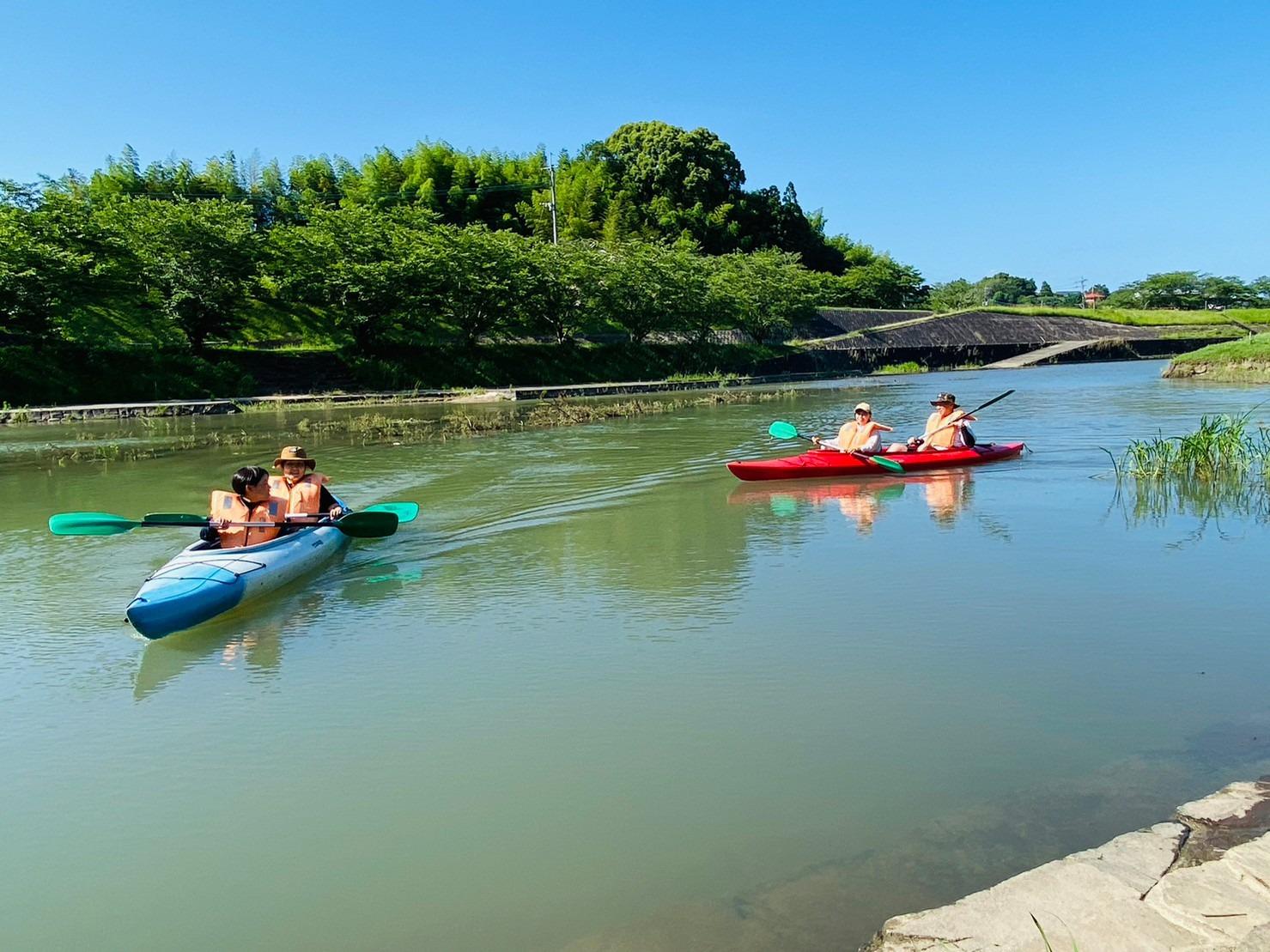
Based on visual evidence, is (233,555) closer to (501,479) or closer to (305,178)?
(501,479)

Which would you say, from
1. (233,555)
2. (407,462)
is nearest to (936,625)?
(233,555)

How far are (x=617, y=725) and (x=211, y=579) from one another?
127 inches

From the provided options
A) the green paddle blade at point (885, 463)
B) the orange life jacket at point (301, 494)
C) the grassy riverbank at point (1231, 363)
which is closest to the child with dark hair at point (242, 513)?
the orange life jacket at point (301, 494)

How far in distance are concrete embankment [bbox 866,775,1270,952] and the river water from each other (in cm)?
39

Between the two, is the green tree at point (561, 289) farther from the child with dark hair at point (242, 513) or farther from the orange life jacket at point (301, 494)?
the child with dark hair at point (242, 513)

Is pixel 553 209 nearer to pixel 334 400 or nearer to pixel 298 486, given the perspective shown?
pixel 334 400

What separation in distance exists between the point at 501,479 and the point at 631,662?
25.7 ft

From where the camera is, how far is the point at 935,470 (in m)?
13.7

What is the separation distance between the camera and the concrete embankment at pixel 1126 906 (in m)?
2.78

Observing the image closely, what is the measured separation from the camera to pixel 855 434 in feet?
43.4

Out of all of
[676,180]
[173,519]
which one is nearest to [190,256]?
[173,519]

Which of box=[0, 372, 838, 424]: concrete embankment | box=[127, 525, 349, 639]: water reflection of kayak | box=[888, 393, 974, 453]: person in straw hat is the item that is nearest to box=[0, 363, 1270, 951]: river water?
box=[127, 525, 349, 639]: water reflection of kayak

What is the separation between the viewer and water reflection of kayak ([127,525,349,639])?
6.46 m

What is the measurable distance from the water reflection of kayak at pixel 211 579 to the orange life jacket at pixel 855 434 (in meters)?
7.35
